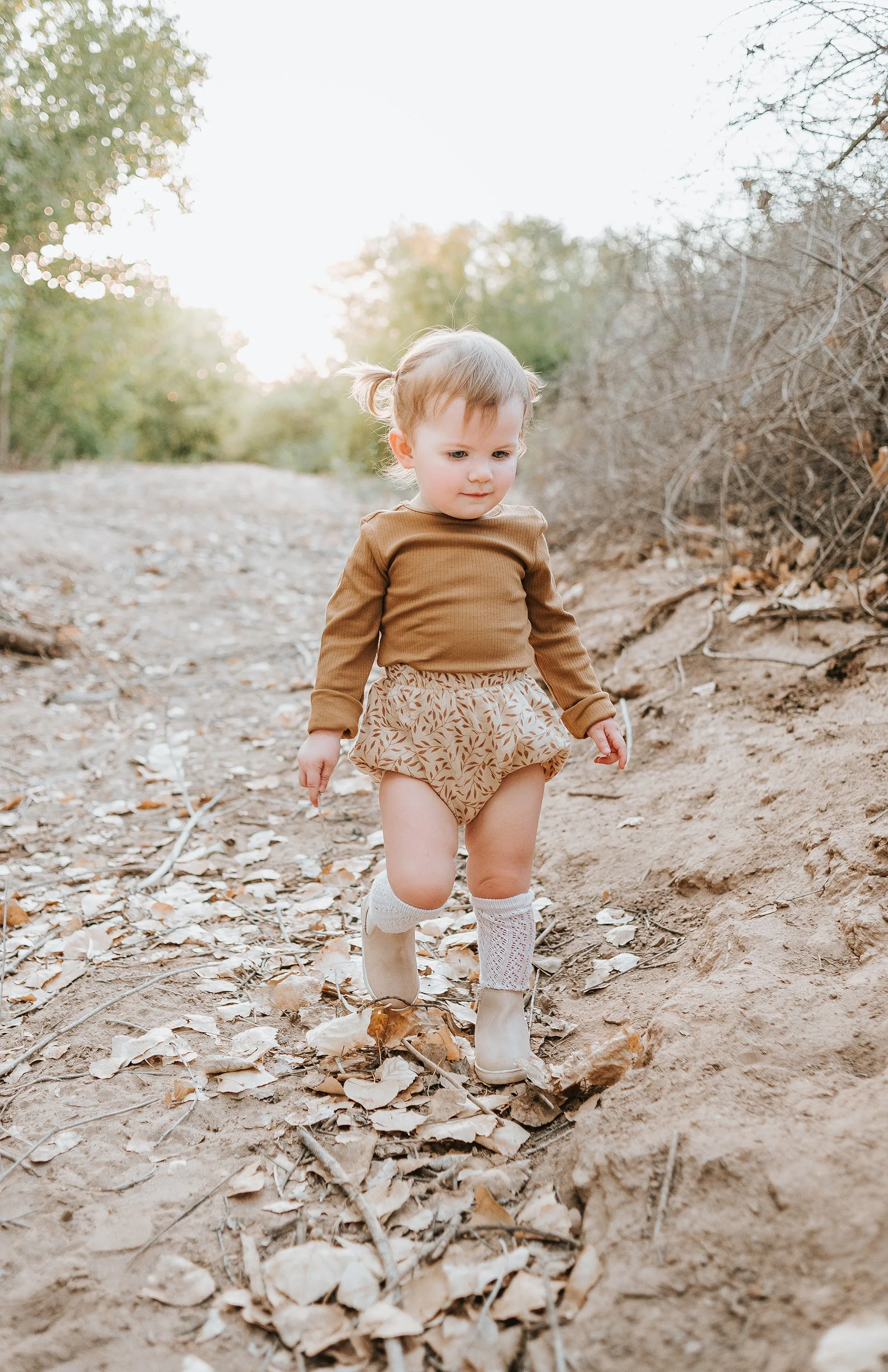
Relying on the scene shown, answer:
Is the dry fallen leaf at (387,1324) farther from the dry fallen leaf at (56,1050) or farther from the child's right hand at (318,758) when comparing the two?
the dry fallen leaf at (56,1050)

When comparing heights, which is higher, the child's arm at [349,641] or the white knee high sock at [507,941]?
the child's arm at [349,641]

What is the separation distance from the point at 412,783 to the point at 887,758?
1.32m

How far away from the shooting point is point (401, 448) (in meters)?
2.06

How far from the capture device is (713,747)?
10.4ft

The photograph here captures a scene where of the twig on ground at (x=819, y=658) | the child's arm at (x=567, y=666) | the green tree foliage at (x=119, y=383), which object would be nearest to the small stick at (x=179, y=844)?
the child's arm at (x=567, y=666)

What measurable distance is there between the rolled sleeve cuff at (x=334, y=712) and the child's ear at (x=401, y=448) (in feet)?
1.67

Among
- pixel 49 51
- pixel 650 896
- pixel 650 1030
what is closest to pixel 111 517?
pixel 49 51

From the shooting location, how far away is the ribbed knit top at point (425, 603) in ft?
6.61

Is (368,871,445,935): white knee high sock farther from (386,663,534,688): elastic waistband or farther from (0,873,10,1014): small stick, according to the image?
(0,873,10,1014): small stick

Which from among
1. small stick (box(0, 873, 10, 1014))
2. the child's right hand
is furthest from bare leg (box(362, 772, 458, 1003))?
small stick (box(0, 873, 10, 1014))

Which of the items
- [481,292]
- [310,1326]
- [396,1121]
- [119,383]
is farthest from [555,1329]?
[119,383]

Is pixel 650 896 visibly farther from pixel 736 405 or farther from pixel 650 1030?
pixel 736 405

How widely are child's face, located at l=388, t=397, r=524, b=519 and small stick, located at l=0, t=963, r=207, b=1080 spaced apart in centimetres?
137

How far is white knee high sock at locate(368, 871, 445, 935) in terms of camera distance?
6.68 ft
